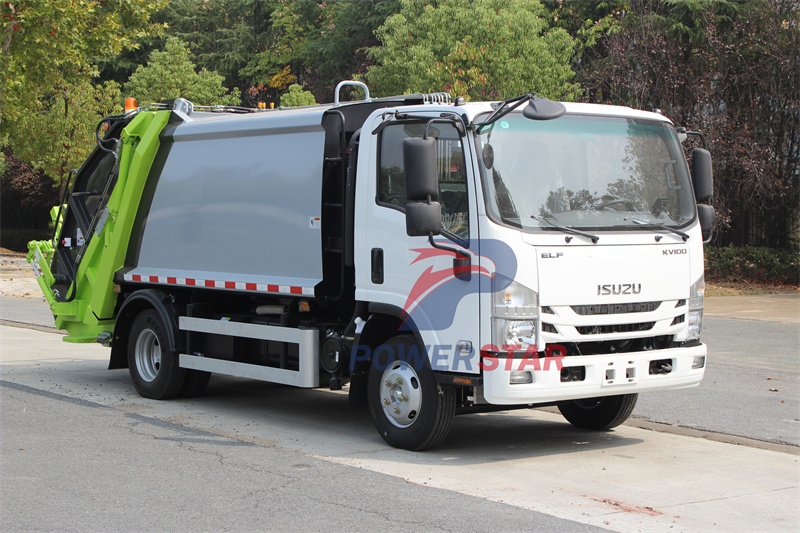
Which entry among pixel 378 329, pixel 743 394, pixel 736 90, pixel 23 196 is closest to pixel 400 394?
pixel 378 329

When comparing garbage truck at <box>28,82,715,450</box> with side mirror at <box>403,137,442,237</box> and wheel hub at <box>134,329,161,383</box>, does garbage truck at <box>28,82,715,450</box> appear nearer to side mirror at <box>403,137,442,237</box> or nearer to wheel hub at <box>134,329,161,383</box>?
side mirror at <box>403,137,442,237</box>

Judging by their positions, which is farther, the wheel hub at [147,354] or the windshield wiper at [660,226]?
the wheel hub at [147,354]

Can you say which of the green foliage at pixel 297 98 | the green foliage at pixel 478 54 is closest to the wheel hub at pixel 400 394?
the green foliage at pixel 478 54

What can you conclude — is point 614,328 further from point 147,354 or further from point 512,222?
point 147,354

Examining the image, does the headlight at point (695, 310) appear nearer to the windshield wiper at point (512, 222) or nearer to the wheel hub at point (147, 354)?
the windshield wiper at point (512, 222)

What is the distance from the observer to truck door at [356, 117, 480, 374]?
697 cm

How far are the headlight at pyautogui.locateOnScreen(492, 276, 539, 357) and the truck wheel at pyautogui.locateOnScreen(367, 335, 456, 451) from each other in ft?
2.39

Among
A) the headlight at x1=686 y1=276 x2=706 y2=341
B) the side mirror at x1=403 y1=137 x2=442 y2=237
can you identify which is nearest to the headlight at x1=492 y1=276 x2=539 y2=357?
the side mirror at x1=403 y1=137 x2=442 y2=237

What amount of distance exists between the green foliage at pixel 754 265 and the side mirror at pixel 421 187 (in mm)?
18637

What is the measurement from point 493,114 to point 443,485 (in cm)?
268

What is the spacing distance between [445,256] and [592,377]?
54.7 inches

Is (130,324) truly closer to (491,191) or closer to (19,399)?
(19,399)

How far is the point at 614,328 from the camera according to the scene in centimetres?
719

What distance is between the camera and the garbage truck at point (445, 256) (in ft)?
22.6
